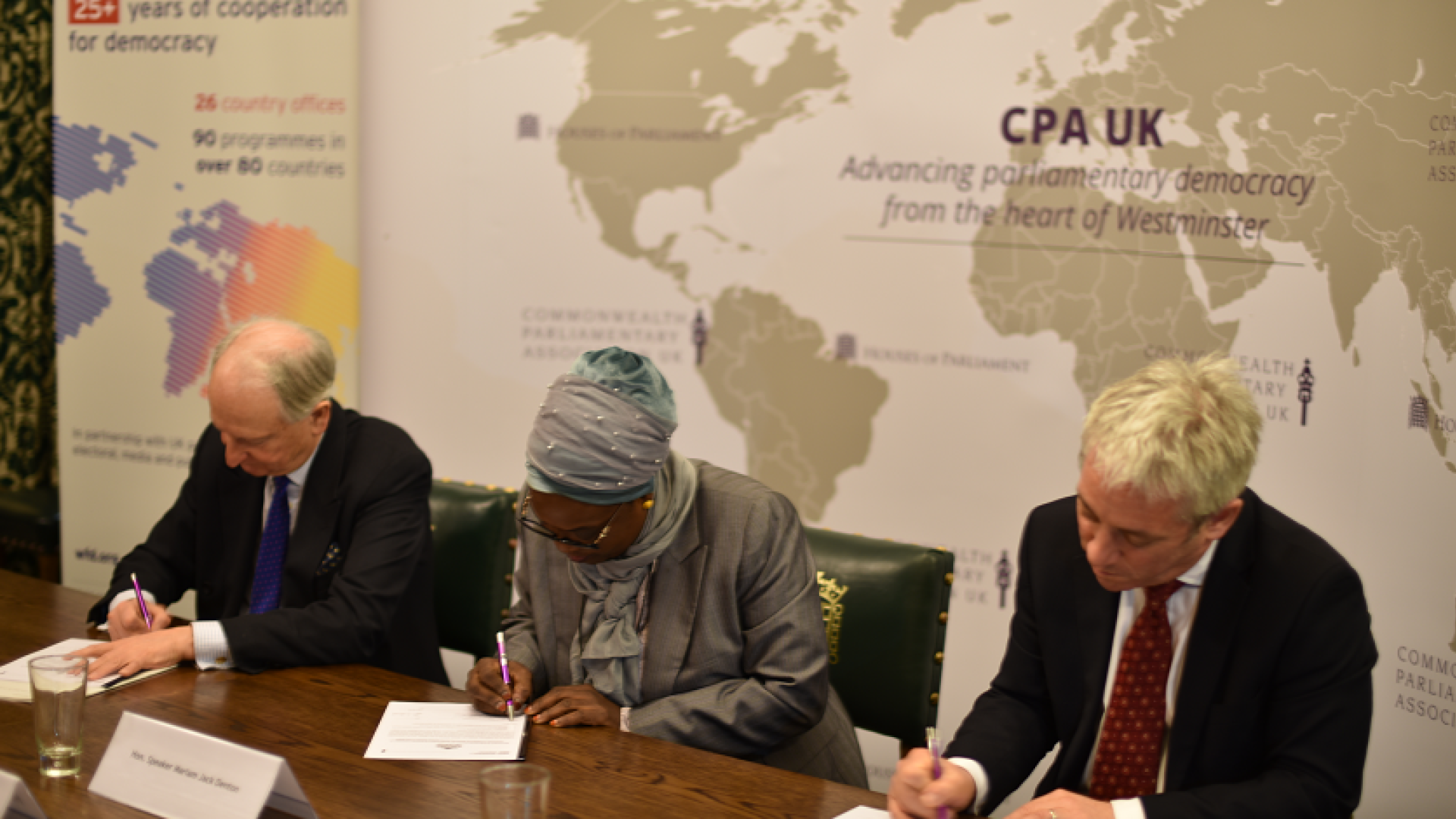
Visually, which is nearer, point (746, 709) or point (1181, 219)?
point (746, 709)

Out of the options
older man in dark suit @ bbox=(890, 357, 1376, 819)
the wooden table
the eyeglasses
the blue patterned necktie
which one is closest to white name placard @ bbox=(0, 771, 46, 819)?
the wooden table

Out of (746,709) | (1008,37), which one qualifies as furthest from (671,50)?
(746,709)

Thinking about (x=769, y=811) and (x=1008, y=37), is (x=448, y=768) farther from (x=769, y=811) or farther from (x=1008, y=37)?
(x=1008, y=37)

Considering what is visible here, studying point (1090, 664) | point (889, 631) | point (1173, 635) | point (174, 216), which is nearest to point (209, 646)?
point (889, 631)

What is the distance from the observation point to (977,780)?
67.7 inches

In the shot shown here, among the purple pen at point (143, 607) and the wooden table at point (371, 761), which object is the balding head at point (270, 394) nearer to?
the purple pen at point (143, 607)

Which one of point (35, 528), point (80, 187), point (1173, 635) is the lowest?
point (35, 528)

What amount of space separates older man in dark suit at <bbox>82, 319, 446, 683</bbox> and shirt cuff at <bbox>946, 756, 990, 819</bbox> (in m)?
1.25

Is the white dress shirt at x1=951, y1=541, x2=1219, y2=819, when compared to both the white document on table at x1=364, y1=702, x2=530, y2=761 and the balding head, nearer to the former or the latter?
the white document on table at x1=364, y1=702, x2=530, y2=761

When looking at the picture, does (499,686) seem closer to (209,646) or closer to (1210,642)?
(209,646)

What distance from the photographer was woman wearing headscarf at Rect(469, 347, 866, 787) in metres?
1.93

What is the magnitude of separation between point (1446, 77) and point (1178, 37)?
2.22 feet

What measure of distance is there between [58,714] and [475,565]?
1160 millimetres

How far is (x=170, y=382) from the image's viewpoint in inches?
170
